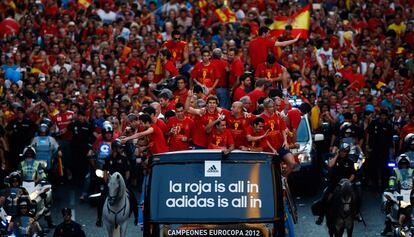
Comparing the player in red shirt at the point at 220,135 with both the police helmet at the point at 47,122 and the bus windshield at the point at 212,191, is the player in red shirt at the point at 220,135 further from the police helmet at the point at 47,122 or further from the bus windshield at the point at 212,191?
the police helmet at the point at 47,122

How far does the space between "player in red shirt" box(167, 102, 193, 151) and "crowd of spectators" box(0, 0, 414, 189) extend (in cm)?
3

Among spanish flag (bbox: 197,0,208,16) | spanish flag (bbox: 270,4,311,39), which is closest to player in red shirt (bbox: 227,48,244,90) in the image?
spanish flag (bbox: 270,4,311,39)

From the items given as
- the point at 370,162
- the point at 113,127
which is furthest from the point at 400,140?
the point at 113,127

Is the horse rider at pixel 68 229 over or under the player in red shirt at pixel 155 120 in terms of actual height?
under

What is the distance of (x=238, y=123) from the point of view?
1006 inches

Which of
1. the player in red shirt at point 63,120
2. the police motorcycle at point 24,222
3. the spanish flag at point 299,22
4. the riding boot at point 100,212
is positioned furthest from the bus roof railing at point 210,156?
the spanish flag at point 299,22

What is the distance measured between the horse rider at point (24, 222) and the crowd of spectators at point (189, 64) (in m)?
2.41

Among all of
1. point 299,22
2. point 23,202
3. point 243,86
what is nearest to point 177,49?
point 243,86

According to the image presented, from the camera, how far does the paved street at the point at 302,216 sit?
→ 2928 cm

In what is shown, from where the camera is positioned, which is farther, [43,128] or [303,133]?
[43,128]

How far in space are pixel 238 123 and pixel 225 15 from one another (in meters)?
15.8

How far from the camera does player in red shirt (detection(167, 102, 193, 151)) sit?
25.7 metres

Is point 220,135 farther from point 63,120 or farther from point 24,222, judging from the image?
point 63,120

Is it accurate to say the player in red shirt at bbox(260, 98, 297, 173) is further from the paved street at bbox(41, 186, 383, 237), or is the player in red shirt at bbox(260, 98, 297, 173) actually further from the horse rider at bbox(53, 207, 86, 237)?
the horse rider at bbox(53, 207, 86, 237)
